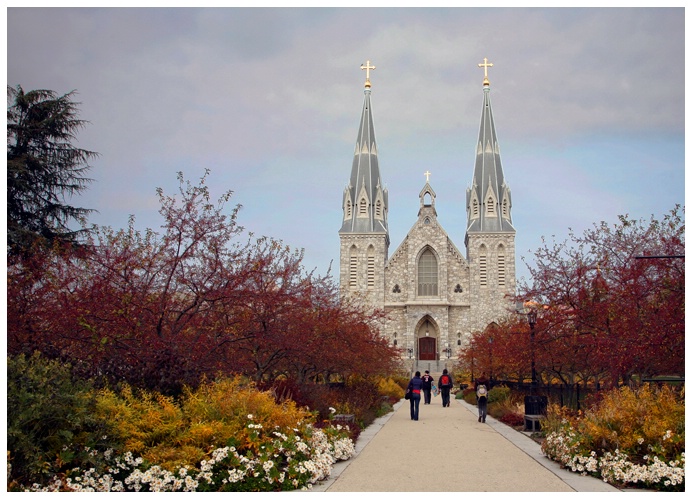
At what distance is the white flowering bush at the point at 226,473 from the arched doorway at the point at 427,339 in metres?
52.2

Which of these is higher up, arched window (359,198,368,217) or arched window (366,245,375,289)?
arched window (359,198,368,217)

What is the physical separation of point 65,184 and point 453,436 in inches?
492

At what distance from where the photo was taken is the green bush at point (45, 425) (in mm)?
7656

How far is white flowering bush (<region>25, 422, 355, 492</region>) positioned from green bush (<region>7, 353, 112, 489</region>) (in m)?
0.19

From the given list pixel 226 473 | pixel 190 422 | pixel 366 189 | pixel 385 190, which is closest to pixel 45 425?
pixel 190 422

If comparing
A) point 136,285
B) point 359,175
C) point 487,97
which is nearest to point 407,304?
point 359,175

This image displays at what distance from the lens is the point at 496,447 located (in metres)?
13.5

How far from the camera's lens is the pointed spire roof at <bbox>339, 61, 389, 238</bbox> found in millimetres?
62219

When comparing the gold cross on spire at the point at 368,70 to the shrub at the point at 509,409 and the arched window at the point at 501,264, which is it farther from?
the shrub at the point at 509,409

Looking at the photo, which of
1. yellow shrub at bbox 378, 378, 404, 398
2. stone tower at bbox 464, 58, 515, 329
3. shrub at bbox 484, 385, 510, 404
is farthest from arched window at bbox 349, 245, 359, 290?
shrub at bbox 484, 385, 510, 404

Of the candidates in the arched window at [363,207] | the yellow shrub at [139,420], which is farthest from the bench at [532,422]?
the arched window at [363,207]

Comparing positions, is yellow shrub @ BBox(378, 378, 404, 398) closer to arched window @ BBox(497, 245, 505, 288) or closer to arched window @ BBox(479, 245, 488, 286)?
arched window @ BBox(479, 245, 488, 286)

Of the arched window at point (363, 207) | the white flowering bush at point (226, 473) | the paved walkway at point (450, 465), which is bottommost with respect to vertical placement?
the paved walkway at point (450, 465)

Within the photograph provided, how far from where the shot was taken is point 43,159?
1820 cm
